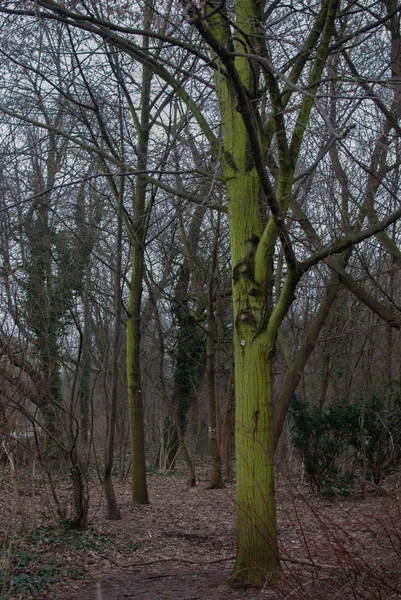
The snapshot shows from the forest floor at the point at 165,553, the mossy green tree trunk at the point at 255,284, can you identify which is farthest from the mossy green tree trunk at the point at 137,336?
the mossy green tree trunk at the point at 255,284

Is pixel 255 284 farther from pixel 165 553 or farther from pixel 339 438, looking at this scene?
pixel 339 438

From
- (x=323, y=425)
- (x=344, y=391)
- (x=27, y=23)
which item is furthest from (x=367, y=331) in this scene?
(x=27, y=23)

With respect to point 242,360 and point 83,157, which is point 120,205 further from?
point 242,360

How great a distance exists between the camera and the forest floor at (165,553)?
12.1 ft

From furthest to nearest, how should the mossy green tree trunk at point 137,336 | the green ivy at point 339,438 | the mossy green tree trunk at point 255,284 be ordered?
the green ivy at point 339,438 → the mossy green tree trunk at point 137,336 → the mossy green tree trunk at point 255,284

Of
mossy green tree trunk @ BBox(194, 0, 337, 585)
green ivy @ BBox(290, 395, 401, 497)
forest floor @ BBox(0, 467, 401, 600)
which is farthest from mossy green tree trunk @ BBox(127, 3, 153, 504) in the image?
mossy green tree trunk @ BBox(194, 0, 337, 585)

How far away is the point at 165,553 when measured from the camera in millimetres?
7324

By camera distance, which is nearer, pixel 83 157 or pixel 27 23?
pixel 27 23

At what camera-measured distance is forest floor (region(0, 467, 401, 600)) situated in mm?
3688

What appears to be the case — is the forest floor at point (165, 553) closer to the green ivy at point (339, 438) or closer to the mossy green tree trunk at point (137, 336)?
the mossy green tree trunk at point (137, 336)

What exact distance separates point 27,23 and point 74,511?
5.62m

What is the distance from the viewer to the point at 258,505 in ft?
17.7

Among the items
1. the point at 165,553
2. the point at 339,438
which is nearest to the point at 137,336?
the point at 165,553

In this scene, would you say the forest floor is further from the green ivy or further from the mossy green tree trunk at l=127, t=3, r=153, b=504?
the green ivy
